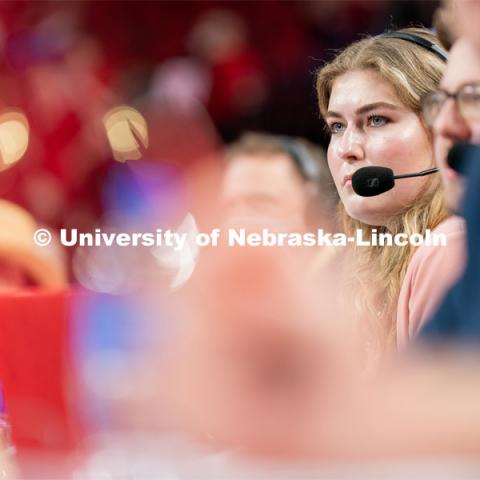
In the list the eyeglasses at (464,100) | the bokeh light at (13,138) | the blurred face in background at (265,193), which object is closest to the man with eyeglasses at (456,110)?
the eyeglasses at (464,100)

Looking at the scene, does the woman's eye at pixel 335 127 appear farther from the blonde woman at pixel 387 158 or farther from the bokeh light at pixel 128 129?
the bokeh light at pixel 128 129

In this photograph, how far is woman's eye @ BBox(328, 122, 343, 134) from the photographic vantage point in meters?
0.81

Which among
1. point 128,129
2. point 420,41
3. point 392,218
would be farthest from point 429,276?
point 128,129

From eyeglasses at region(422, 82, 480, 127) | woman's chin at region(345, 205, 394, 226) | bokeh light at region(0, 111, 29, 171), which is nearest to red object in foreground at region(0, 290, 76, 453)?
bokeh light at region(0, 111, 29, 171)

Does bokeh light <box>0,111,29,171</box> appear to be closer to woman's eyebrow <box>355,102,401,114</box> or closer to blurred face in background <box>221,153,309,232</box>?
blurred face in background <box>221,153,309,232</box>

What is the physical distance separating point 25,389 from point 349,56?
45cm

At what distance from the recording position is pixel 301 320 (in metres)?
0.58

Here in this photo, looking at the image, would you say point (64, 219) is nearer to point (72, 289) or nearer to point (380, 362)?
point (72, 289)

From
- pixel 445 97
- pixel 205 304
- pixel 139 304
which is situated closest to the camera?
pixel 205 304

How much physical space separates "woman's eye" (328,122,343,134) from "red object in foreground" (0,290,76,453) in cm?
30

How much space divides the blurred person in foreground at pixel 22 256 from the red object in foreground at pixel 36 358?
0.05 feet

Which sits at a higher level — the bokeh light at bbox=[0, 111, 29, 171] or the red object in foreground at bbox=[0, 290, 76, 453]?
the bokeh light at bbox=[0, 111, 29, 171]

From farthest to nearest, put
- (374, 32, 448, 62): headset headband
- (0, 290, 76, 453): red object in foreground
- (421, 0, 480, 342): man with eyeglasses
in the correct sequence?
1. (0, 290, 76, 453): red object in foreground
2. (374, 32, 448, 62): headset headband
3. (421, 0, 480, 342): man with eyeglasses

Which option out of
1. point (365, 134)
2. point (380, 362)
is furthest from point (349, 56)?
point (380, 362)
